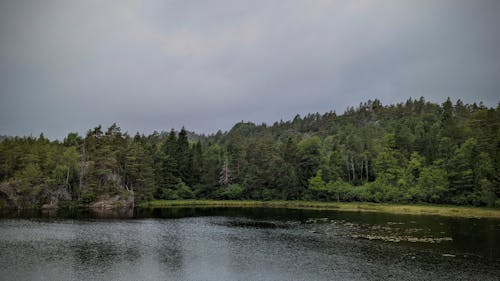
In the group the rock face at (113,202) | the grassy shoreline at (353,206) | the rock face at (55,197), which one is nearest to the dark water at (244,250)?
the grassy shoreline at (353,206)

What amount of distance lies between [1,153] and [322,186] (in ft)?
292

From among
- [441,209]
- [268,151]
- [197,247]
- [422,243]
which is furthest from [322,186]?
[197,247]

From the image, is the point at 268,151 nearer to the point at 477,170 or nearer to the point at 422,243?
the point at 477,170

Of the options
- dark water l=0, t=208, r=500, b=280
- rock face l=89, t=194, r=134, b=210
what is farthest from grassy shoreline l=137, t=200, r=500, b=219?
dark water l=0, t=208, r=500, b=280

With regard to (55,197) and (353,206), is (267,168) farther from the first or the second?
(55,197)

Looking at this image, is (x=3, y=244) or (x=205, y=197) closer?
(x=3, y=244)

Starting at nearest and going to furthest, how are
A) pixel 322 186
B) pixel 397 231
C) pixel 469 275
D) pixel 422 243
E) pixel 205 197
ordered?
pixel 469 275 → pixel 422 243 → pixel 397 231 → pixel 322 186 → pixel 205 197

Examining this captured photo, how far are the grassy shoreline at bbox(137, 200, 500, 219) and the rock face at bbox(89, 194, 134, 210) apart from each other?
4.08m

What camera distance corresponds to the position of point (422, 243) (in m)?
52.3

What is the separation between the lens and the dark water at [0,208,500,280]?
36.7 m

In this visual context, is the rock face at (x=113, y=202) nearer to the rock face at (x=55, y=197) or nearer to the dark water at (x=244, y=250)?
the rock face at (x=55, y=197)

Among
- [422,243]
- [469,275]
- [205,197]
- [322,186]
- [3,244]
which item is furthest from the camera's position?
[205,197]

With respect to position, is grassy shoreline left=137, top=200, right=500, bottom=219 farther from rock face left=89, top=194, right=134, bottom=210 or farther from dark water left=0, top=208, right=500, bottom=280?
dark water left=0, top=208, right=500, bottom=280

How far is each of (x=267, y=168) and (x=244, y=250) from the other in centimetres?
7880
